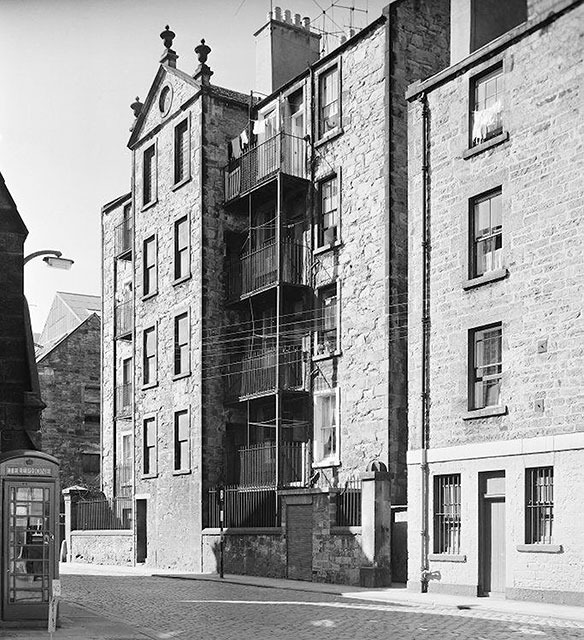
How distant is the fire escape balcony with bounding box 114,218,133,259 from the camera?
4025 centimetres

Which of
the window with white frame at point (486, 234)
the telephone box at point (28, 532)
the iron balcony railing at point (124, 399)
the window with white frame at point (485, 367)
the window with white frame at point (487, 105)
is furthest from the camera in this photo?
the iron balcony railing at point (124, 399)

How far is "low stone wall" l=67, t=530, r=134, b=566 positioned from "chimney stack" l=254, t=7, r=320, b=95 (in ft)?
53.3

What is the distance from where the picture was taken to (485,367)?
22031 mm

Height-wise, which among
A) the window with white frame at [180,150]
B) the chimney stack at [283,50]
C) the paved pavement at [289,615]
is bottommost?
the paved pavement at [289,615]

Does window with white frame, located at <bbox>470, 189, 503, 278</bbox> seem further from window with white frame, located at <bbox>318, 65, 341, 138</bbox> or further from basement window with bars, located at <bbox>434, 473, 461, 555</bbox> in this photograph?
window with white frame, located at <bbox>318, 65, 341, 138</bbox>

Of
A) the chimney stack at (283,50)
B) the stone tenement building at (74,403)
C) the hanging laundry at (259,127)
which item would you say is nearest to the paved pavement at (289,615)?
the hanging laundry at (259,127)

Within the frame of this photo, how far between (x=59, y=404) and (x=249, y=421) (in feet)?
60.7

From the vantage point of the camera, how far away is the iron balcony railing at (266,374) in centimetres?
2989

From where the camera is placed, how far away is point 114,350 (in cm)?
4116

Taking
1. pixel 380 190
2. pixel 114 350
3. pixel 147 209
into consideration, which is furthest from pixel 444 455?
pixel 114 350

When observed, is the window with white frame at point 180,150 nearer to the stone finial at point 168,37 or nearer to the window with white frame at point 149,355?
the stone finial at point 168,37

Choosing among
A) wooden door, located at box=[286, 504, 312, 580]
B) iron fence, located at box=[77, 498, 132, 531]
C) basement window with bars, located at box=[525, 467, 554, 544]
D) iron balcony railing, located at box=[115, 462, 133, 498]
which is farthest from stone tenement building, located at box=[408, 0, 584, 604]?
iron balcony railing, located at box=[115, 462, 133, 498]

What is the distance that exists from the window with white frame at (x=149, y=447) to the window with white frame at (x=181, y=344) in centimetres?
251

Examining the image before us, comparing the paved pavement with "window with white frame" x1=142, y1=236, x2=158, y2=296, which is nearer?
Answer: the paved pavement
